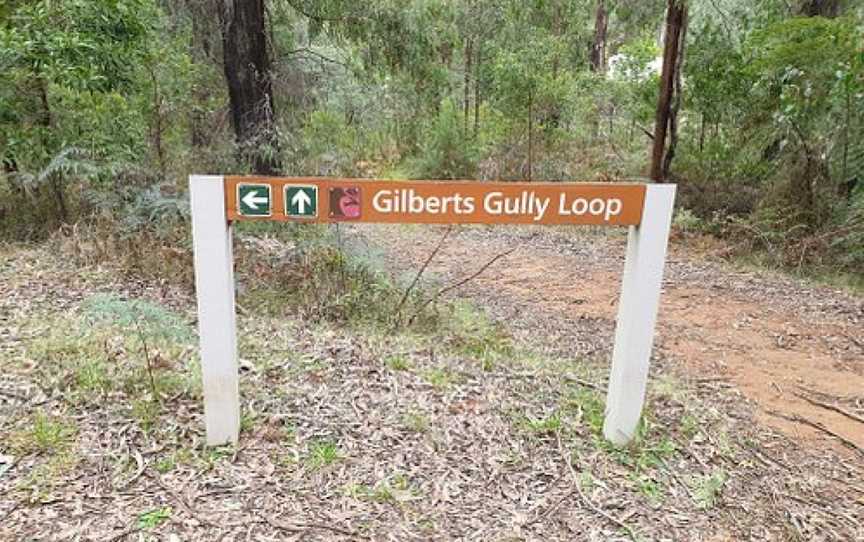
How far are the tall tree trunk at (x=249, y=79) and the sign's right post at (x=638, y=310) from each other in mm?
5144

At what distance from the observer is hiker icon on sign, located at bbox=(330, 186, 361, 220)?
2.59m

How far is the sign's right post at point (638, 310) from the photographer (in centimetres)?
269

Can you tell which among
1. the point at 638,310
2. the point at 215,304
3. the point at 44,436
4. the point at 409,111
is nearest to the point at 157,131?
the point at 44,436

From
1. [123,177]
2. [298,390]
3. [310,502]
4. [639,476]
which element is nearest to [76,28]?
[123,177]

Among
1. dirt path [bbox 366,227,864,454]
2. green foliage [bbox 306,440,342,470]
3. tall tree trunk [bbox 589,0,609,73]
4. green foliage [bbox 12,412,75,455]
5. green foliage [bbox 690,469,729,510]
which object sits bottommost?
dirt path [bbox 366,227,864,454]

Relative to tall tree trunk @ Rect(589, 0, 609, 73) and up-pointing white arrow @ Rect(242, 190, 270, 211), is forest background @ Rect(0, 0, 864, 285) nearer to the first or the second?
up-pointing white arrow @ Rect(242, 190, 270, 211)

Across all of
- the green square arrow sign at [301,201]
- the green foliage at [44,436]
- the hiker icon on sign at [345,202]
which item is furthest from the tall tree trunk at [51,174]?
the hiker icon on sign at [345,202]

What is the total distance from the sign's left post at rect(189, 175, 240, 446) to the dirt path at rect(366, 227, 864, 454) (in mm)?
2974

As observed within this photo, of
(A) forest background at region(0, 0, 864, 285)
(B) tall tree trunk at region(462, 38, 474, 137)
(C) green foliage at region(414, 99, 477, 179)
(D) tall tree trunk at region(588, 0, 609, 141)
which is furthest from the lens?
(D) tall tree trunk at region(588, 0, 609, 141)

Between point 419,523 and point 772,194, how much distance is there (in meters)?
8.02

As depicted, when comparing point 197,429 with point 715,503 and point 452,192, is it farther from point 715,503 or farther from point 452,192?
point 715,503

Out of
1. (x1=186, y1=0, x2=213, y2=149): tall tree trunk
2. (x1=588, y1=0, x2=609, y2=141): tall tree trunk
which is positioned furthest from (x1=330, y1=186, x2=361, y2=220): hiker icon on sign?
(x1=588, y1=0, x2=609, y2=141): tall tree trunk

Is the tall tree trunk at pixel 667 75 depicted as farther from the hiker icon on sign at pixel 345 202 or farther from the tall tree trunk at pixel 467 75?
the hiker icon on sign at pixel 345 202

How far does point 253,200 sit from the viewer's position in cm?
258
